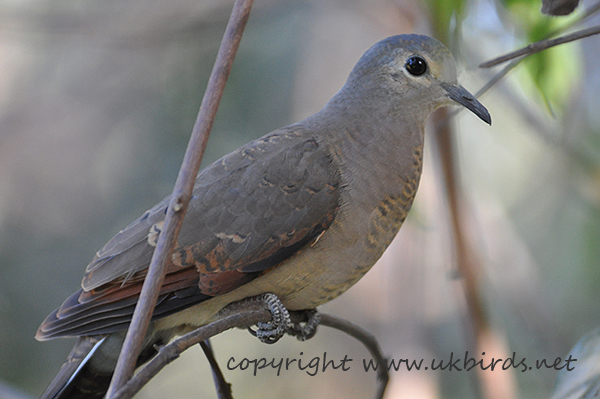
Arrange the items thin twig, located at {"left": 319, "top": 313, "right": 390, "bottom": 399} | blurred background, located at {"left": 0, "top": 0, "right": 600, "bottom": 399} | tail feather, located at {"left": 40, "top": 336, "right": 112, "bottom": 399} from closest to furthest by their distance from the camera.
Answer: thin twig, located at {"left": 319, "top": 313, "right": 390, "bottom": 399} → tail feather, located at {"left": 40, "top": 336, "right": 112, "bottom": 399} → blurred background, located at {"left": 0, "top": 0, "right": 600, "bottom": 399}

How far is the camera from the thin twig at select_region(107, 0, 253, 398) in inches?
40.3

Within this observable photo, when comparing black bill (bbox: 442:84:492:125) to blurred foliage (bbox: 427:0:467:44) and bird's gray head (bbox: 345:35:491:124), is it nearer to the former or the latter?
bird's gray head (bbox: 345:35:491:124)

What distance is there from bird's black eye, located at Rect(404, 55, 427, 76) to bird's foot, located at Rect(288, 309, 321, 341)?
86cm

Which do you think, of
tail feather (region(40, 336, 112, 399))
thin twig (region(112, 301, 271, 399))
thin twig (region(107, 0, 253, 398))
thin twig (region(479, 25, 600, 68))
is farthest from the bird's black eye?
tail feather (region(40, 336, 112, 399))

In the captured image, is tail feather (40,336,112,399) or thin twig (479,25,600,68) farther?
tail feather (40,336,112,399)

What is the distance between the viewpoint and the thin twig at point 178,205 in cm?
102

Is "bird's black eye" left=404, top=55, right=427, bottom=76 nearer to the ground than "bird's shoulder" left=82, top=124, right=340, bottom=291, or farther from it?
farther from it

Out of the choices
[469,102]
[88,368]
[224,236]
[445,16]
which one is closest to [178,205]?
[224,236]

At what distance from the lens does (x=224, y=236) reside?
1.88 m

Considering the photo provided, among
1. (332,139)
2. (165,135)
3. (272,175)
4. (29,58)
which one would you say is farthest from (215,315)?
(29,58)

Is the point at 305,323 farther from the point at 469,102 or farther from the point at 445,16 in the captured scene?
the point at 445,16

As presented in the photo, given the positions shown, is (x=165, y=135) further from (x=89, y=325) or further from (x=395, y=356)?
(x=89, y=325)

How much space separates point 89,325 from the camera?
180cm

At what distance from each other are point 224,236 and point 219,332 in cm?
57
